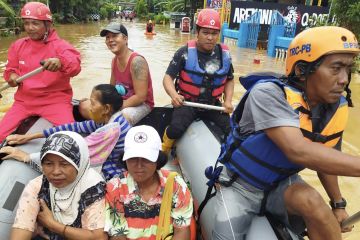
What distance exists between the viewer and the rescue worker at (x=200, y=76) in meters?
3.38

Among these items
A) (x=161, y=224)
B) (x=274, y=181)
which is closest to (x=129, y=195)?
(x=161, y=224)

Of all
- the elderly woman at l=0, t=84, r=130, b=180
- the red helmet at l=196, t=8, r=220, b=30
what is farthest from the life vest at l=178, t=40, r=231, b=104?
the elderly woman at l=0, t=84, r=130, b=180

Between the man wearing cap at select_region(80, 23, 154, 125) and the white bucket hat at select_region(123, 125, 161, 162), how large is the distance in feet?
4.34

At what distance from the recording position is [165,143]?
3.55 m

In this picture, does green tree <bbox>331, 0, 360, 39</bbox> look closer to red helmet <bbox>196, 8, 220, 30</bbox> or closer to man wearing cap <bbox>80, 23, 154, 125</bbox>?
red helmet <bbox>196, 8, 220, 30</bbox>

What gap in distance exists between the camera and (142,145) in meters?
1.94

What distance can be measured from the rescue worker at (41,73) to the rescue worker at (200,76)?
956mm

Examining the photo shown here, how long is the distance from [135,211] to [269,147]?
33.1 inches

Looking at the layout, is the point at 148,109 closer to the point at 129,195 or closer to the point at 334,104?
the point at 129,195

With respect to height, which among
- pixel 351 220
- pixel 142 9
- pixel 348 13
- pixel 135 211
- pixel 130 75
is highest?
pixel 348 13

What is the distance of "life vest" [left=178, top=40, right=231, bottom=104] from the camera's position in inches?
136

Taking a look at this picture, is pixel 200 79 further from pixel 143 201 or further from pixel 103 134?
pixel 143 201

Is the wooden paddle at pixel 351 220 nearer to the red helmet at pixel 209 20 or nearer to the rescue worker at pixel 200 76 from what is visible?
the rescue worker at pixel 200 76

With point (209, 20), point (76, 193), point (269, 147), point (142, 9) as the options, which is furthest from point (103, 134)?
point (142, 9)
